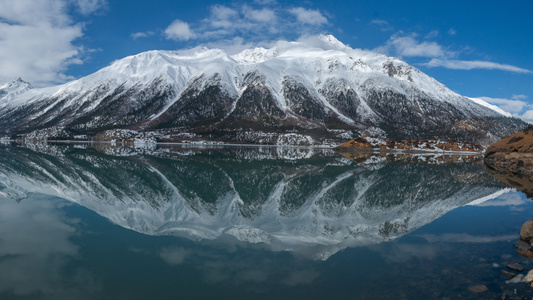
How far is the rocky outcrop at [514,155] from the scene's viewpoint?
66188 mm

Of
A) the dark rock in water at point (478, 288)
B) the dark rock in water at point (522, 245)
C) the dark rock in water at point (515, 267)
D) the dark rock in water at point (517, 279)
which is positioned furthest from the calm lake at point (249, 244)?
the dark rock in water at point (517, 279)

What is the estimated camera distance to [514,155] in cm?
7712

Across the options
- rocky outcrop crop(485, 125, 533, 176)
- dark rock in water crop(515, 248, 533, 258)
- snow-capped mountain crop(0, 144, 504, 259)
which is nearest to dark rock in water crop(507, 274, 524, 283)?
dark rock in water crop(515, 248, 533, 258)

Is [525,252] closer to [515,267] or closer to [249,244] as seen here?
[515,267]

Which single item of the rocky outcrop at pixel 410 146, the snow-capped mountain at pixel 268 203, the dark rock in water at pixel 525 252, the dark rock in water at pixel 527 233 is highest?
the rocky outcrop at pixel 410 146

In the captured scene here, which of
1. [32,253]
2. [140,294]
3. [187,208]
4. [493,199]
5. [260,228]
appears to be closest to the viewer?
[140,294]

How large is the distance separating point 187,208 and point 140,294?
14.3 m

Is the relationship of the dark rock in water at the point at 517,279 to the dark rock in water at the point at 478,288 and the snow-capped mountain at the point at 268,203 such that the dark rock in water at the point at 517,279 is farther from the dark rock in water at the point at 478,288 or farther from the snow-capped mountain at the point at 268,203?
the snow-capped mountain at the point at 268,203

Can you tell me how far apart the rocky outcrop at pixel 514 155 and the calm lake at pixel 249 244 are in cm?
4128

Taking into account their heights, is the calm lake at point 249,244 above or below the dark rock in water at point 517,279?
above

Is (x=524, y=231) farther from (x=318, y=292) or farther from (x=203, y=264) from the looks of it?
(x=203, y=264)

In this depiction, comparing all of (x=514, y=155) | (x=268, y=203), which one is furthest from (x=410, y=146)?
(x=268, y=203)

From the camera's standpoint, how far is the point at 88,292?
11.0 meters

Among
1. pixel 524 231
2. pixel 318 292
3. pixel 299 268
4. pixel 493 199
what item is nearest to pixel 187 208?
pixel 299 268
